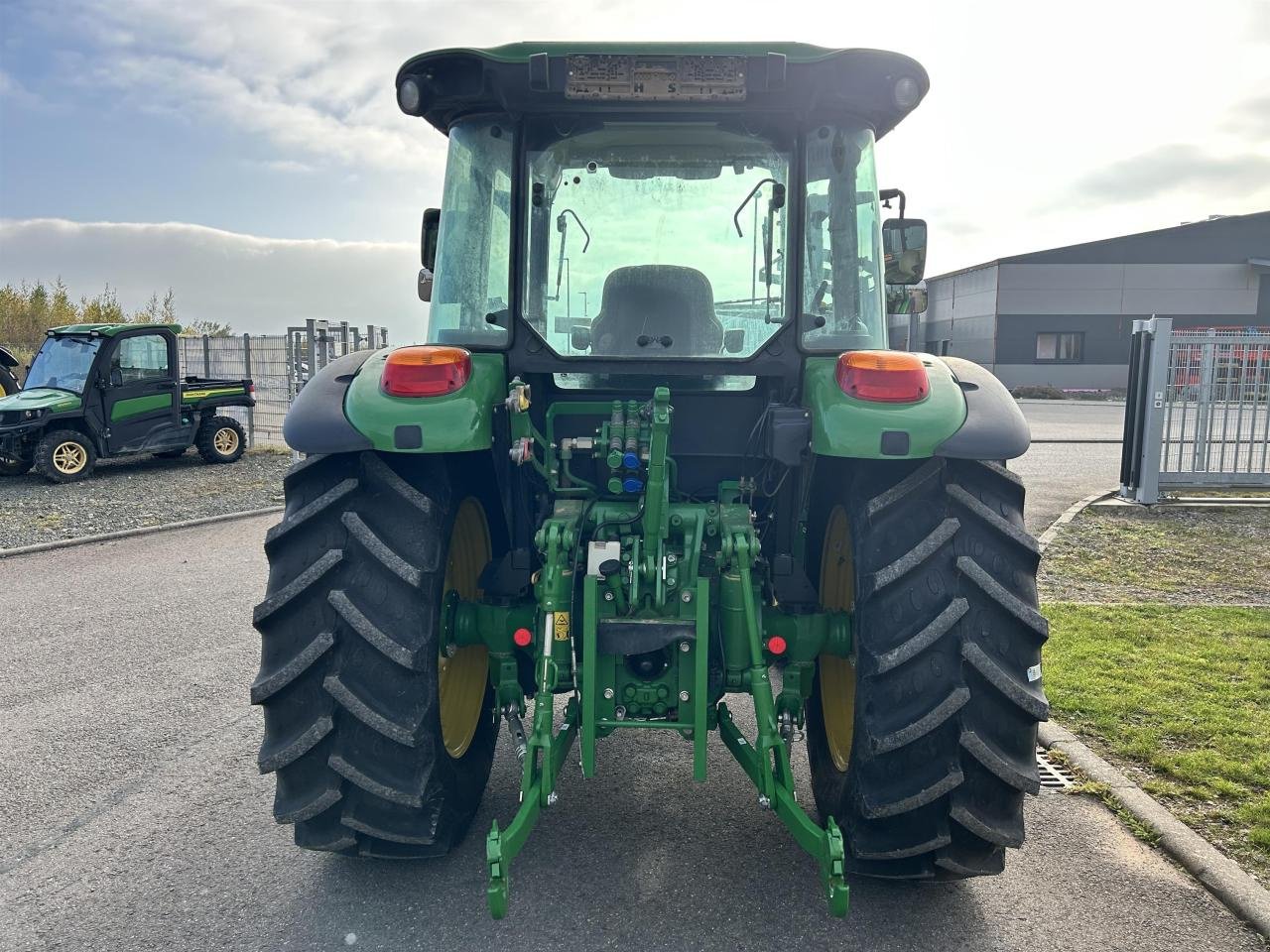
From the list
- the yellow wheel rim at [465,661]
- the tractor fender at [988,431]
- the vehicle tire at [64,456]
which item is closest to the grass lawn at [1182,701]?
the tractor fender at [988,431]

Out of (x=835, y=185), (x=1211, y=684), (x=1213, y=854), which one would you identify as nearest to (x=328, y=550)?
(x=835, y=185)

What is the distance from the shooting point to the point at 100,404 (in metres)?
13.0

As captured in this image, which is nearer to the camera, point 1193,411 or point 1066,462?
point 1193,411

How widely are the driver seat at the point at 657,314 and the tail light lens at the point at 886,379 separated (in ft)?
1.89

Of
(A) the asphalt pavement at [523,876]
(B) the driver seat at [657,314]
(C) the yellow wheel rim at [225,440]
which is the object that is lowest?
(A) the asphalt pavement at [523,876]

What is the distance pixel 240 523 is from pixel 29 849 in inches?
284

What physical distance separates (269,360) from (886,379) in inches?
667

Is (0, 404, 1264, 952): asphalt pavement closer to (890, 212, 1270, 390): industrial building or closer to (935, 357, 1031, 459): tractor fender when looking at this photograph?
(935, 357, 1031, 459): tractor fender

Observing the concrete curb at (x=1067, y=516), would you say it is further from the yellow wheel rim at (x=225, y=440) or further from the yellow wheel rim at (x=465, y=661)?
the yellow wheel rim at (x=225, y=440)

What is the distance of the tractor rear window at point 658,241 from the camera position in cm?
329

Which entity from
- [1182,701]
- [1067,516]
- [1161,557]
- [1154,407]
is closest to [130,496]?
[1067,516]

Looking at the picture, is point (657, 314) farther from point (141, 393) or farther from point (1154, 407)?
point (141, 393)

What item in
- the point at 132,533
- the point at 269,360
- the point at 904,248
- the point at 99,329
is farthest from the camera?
the point at 269,360

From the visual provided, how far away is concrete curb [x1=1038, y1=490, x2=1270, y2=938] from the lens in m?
2.96
